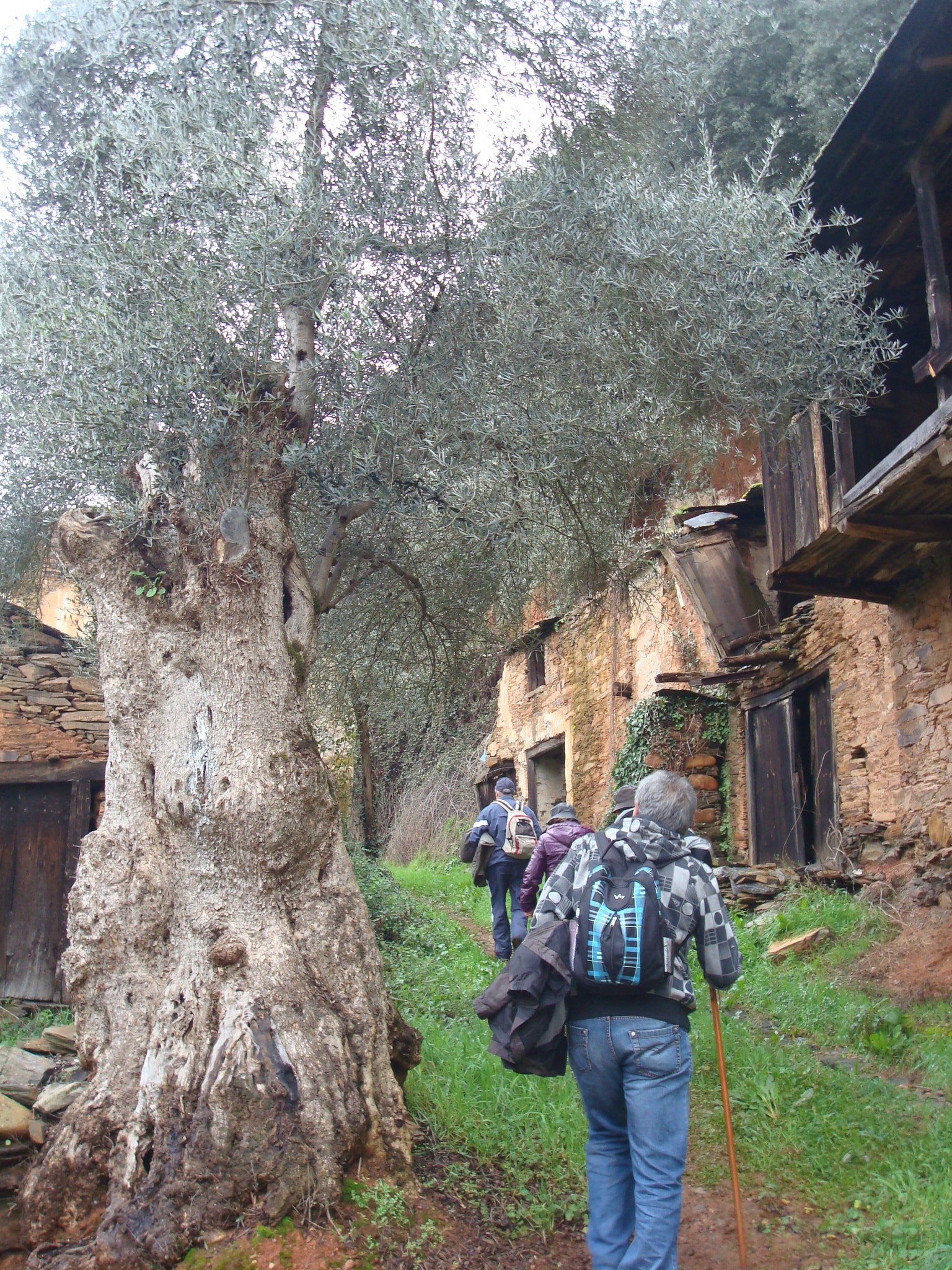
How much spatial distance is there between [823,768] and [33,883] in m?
8.39

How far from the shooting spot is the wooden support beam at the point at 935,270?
7.16 meters

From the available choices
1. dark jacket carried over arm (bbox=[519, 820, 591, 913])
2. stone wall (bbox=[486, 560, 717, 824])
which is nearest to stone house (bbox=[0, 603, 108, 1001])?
dark jacket carried over arm (bbox=[519, 820, 591, 913])

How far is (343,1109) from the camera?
4.01m

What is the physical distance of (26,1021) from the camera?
849 centimetres

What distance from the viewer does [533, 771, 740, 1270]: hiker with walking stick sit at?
10.4 ft

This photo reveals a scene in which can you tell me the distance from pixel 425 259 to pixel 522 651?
14.0 metres

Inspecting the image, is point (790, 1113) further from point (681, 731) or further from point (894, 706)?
point (681, 731)

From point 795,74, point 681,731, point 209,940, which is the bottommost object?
point 209,940

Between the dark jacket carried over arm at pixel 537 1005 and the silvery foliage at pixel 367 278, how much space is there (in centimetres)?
291

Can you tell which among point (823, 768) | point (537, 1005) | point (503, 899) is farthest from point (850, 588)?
point (537, 1005)

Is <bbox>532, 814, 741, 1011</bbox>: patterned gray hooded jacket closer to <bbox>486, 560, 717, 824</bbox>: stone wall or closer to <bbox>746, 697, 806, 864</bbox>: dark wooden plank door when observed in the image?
<bbox>746, 697, 806, 864</bbox>: dark wooden plank door

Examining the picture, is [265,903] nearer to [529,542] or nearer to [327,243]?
[529,542]

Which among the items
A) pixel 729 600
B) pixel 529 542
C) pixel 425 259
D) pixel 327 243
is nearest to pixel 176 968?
pixel 529 542

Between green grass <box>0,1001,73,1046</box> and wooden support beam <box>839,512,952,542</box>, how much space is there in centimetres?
787
